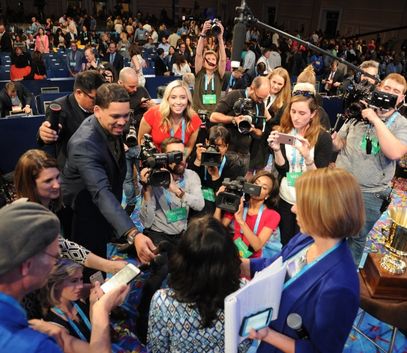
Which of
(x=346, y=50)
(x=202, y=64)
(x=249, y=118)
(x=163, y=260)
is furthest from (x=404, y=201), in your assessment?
(x=346, y=50)

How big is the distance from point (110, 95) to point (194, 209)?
1.02m

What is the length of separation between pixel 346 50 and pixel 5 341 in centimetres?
1347

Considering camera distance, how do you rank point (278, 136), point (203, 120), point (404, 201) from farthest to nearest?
point (404, 201), point (203, 120), point (278, 136)

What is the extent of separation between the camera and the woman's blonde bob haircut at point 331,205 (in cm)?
126

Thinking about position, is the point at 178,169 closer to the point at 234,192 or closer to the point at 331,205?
the point at 234,192

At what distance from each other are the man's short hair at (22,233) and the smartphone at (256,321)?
679 mm

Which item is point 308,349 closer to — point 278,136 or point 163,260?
point 163,260

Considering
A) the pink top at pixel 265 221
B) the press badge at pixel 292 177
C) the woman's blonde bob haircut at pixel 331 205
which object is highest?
the woman's blonde bob haircut at pixel 331 205

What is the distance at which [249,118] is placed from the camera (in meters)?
3.30

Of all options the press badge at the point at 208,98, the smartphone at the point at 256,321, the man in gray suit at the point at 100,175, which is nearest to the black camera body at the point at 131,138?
the man in gray suit at the point at 100,175

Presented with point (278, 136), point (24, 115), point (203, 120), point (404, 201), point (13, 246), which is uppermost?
point (13, 246)

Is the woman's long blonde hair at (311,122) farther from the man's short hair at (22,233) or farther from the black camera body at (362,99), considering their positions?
the man's short hair at (22,233)

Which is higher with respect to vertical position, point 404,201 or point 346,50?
point 346,50

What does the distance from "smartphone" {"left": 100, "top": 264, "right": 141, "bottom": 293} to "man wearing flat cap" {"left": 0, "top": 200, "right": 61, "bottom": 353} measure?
37 cm
